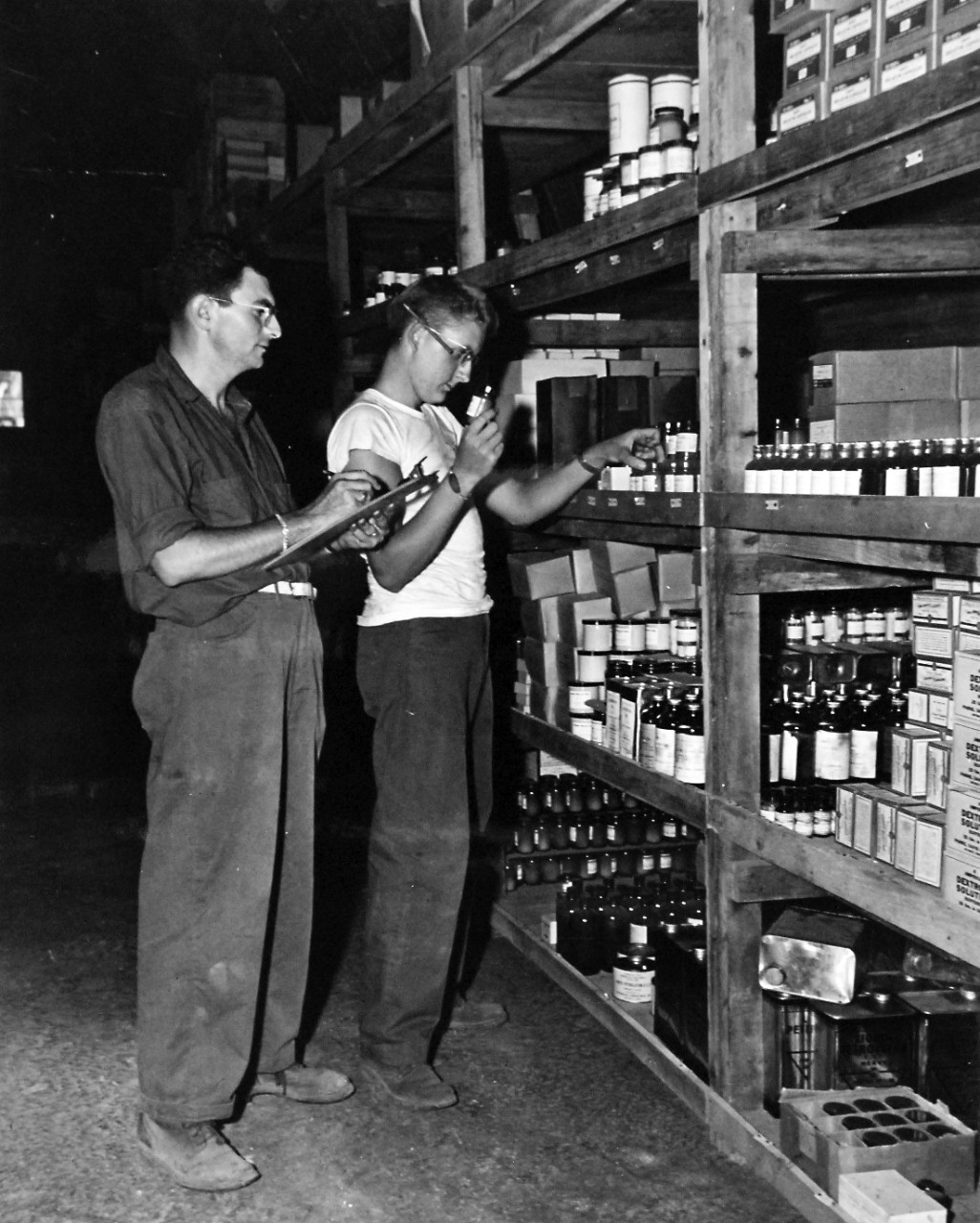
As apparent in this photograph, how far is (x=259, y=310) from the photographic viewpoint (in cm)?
306

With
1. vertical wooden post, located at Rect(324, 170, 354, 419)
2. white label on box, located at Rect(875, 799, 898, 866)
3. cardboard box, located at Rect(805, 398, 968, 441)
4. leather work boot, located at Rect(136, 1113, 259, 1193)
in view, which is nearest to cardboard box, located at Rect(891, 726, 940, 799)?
white label on box, located at Rect(875, 799, 898, 866)

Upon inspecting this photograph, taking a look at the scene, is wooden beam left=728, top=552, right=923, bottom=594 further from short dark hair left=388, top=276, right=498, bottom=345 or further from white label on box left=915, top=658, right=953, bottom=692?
short dark hair left=388, top=276, right=498, bottom=345

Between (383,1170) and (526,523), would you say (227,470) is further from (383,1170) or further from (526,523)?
(383,1170)

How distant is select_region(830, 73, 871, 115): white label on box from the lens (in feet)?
8.68

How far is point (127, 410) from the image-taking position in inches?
113

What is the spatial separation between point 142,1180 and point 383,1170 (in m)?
0.56

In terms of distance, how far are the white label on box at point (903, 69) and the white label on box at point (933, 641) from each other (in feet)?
3.73

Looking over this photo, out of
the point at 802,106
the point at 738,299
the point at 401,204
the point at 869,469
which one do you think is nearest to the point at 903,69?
the point at 802,106

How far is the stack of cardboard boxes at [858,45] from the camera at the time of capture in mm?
2445

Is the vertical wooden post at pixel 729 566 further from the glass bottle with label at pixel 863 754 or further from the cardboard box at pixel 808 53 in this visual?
the glass bottle with label at pixel 863 754

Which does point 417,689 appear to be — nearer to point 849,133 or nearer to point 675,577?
point 675,577

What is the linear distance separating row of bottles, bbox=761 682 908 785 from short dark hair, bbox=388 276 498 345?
4.13ft

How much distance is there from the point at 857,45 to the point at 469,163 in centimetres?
183

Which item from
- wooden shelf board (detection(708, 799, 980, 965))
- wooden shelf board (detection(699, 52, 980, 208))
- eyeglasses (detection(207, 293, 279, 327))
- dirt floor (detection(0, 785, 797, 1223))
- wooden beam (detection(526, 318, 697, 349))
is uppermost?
wooden shelf board (detection(699, 52, 980, 208))
